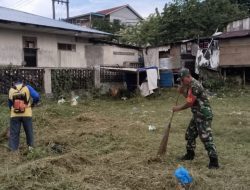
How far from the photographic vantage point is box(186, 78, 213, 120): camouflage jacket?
577cm

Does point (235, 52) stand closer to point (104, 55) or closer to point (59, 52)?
point (104, 55)

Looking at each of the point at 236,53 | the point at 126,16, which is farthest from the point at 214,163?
the point at 126,16

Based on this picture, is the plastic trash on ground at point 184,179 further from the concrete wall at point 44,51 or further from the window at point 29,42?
the window at point 29,42

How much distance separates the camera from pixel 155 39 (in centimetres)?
2380

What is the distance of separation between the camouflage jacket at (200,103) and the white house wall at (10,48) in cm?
1148

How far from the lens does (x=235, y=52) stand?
57.2 feet

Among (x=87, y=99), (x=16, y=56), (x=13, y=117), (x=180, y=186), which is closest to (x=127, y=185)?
(x=180, y=186)

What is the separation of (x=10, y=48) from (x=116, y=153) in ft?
35.7

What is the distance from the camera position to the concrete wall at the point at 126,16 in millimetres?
44344

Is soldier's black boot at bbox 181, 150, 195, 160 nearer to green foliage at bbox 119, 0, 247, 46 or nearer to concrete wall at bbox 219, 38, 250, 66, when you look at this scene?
concrete wall at bbox 219, 38, 250, 66

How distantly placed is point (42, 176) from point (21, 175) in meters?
0.26

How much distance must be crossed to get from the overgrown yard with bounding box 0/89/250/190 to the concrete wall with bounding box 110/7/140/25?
32.9 metres

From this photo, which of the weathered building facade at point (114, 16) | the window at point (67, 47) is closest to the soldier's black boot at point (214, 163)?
the window at point (67, 47)

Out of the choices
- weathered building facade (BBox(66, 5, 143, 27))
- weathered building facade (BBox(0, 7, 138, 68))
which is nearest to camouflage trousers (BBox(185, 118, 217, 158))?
weathered building facade (BBox(0, 7, 138, 68))
